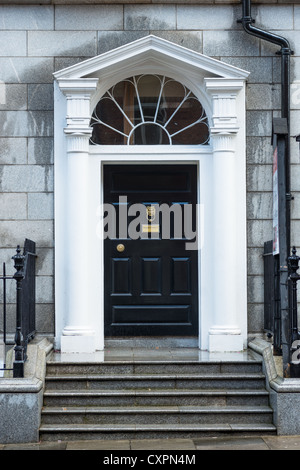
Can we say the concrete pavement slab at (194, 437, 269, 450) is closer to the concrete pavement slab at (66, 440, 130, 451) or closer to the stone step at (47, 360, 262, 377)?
the concrete pavement slab at (66, 440, 130, 451)

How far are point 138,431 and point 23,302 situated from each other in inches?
74.2

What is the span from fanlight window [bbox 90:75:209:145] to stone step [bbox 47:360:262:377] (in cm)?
295

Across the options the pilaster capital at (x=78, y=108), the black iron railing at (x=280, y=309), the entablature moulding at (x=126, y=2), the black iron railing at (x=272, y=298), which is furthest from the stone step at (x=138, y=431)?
the entablature moulding at (x=126, y=2)

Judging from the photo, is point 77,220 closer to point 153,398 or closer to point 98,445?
point 153,398

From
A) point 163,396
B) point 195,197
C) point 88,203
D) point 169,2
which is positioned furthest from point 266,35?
point 163,396

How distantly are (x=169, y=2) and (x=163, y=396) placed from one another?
491 centimetres

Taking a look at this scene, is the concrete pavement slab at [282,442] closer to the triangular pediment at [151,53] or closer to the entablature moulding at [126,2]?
the triangular pediment at [151,53]

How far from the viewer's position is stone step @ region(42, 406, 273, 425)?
25.9ft

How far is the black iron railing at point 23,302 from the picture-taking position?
782cm

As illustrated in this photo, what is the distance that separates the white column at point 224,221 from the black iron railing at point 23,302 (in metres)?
2.19

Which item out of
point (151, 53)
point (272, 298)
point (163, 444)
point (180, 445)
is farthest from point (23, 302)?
point (151, 53)

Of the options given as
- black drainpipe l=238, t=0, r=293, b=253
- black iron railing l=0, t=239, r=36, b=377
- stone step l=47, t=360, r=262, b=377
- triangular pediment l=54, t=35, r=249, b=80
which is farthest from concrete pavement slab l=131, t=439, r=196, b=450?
triangular pediment l=54, t=35, r=249, b=80

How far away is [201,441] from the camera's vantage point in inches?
299
